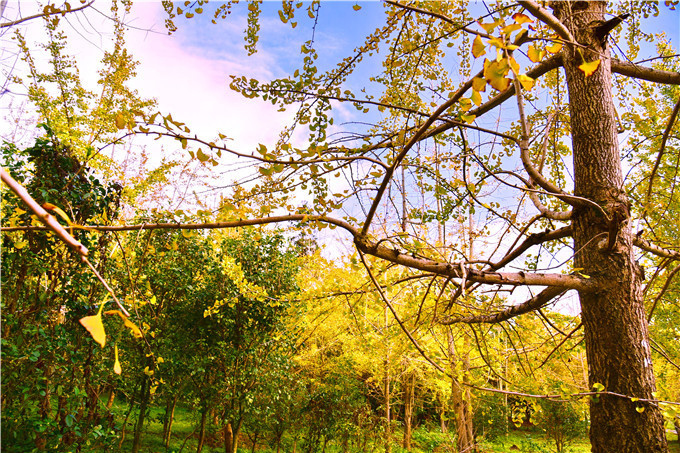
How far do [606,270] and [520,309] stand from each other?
1.36ft

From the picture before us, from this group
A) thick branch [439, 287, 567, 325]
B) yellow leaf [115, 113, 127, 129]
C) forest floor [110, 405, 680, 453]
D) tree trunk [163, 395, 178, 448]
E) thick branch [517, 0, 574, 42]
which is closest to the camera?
yellow leaf [115, 113, 127, 129]

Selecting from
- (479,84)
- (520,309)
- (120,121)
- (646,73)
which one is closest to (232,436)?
(520,309)

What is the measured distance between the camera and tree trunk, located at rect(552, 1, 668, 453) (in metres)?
1.56

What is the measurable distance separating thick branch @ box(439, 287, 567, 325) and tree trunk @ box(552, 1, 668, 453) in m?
0.12

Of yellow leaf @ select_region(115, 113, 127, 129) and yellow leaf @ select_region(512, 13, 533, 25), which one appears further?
yellow leaf @ select_region(115, 113, 127, 129)

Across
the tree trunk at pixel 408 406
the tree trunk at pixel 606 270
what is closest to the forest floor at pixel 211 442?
the tree trunk at pixel 408 406

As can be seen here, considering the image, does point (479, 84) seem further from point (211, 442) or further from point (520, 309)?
point (211, 442)

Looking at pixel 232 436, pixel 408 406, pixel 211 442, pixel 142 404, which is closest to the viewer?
pixel 142 404

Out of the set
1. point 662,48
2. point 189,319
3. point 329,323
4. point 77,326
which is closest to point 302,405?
point 329,323

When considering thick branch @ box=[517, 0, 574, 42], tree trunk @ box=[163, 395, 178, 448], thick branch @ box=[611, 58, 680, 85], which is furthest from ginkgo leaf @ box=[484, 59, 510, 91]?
tree trunk @ box=[163, 395, 178, 448]

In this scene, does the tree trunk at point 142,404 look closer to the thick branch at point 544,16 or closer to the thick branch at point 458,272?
the thick branch at point 458,272

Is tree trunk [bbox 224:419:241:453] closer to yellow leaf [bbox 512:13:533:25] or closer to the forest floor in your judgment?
the forest floor

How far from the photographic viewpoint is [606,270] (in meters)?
1.72

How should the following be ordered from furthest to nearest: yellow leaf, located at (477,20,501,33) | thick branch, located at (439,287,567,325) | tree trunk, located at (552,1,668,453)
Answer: thick branch, located at (439,287,567,325) → tree trunk, located at (552,1,668,453) → yellow leaf, located at (477,20,501,33)
